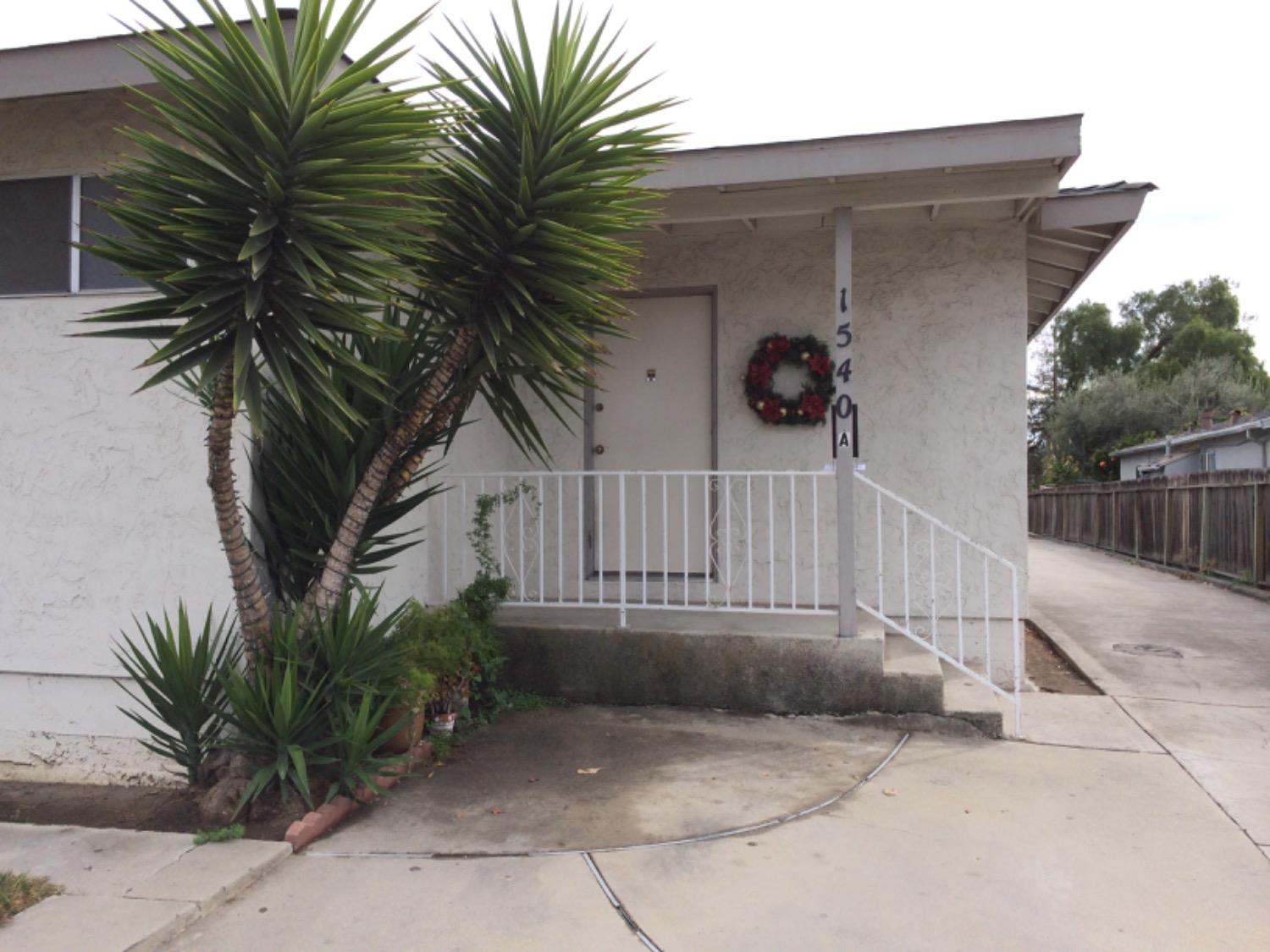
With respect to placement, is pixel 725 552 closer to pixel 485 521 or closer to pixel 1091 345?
pixel 485 521

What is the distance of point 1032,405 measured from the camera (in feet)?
165

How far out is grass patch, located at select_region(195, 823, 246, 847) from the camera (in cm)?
357

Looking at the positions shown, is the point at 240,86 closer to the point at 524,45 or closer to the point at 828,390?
the point at 524,45

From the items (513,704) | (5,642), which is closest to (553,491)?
(513,704)

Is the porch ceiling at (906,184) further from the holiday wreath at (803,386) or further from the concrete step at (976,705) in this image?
the concrete step at (976,705)

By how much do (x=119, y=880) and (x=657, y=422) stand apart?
430cm

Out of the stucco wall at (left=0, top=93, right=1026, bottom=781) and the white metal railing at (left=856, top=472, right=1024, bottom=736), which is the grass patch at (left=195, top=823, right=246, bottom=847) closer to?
the stucco wall at (left=0, top=93, right=1026, bottom=781)

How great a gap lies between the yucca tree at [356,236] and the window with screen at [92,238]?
631 millimetres

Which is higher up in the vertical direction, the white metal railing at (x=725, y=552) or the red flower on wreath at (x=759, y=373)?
the red flower on wreath at (x=759, y=373)

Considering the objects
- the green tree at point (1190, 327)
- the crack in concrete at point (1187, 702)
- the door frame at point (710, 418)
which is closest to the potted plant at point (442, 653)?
the door frame at point (710, 418)

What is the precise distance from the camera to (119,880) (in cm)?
325

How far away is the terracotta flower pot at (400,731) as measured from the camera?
4.29m

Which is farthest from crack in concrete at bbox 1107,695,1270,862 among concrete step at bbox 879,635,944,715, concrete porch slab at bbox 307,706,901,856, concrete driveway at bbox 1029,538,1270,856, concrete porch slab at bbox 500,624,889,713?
concrete porch slab at bbox 307,706,901,856

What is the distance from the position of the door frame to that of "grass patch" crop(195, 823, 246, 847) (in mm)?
3323
